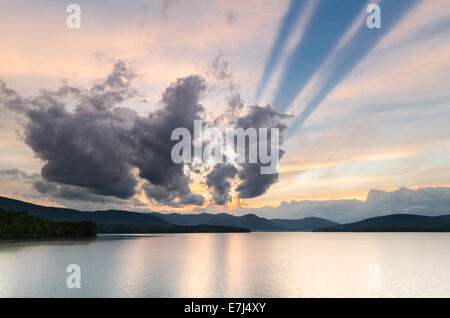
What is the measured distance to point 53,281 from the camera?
66.6 meters

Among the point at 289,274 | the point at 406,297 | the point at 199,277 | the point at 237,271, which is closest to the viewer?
the point at 406,297

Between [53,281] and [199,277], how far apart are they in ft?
97.8
